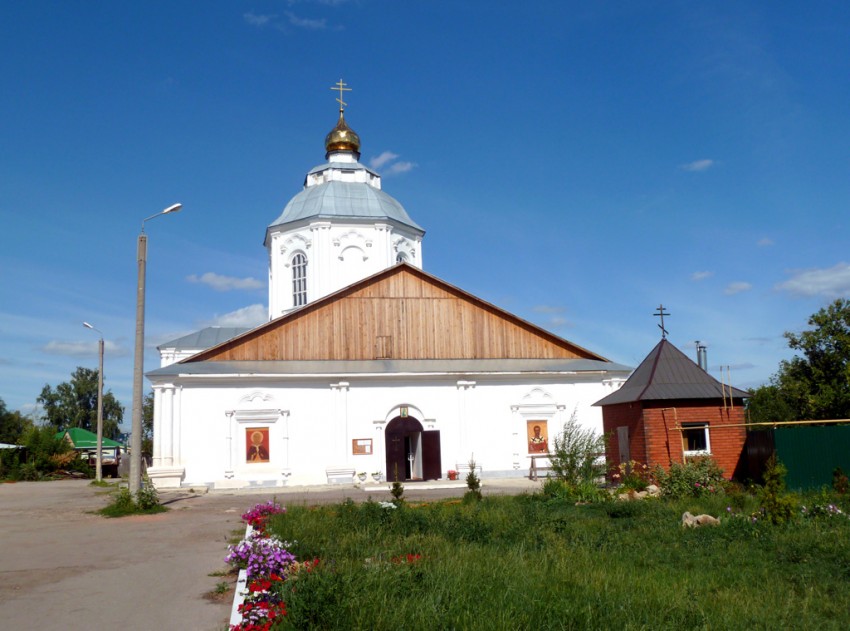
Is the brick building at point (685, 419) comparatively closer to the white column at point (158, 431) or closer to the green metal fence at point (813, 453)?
the green metal fence at point (813, 453)

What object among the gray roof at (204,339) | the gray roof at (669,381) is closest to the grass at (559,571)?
the gray roof at (669,381)

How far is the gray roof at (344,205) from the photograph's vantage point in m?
32.0

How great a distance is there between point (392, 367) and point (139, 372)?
9464mm

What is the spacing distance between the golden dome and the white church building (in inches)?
476

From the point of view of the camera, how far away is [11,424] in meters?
58.3

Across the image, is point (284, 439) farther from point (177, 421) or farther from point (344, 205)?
point (344, 205)

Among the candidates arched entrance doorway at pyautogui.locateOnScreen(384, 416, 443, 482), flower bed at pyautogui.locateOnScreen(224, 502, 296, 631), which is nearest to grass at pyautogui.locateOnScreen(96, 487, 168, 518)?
flower bed at pyautogui.locateOnScreen(224, 502, 296, 631)

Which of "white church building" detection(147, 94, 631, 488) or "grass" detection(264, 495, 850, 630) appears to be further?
"white church building" detection(147, 94, 631, 488)

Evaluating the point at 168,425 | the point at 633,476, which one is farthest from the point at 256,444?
the point at 633,476

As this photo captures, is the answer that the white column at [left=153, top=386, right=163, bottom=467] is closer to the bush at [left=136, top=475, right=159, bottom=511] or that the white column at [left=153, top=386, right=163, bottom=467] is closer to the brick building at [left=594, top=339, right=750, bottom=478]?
the bush at [left=136, top=475, right=159, bottom=511]

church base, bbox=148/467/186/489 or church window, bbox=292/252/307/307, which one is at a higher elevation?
church window, bbox=292/252/307/307

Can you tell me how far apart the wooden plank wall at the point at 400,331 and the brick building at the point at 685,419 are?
7.24m

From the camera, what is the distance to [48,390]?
7281 cm

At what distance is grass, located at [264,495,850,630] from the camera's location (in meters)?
5.55
